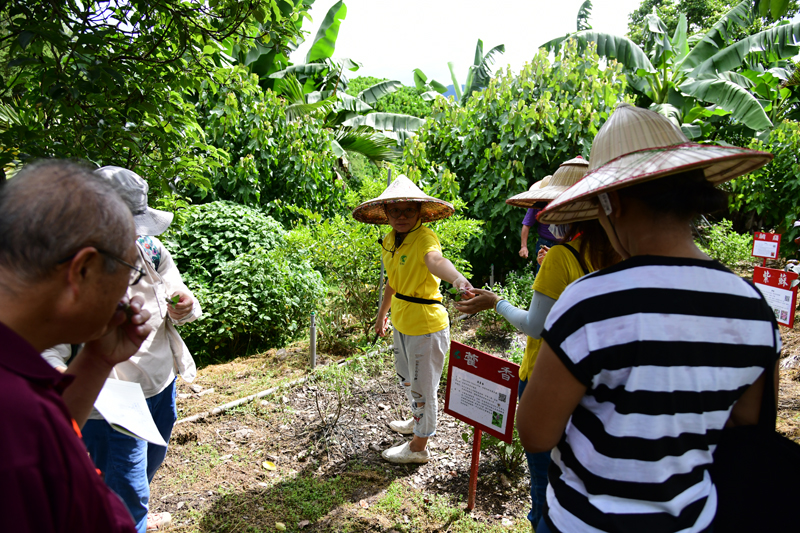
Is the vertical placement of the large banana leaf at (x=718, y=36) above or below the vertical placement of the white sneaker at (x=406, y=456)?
above

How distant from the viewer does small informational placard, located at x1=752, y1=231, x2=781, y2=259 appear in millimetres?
6074

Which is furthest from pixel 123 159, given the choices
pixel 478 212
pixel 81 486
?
pixel 478 212

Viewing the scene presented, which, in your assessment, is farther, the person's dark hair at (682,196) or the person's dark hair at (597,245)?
the person's dark hair at (597,245)

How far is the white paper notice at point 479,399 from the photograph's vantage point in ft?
8.14

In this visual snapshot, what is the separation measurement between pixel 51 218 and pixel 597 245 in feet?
5.54

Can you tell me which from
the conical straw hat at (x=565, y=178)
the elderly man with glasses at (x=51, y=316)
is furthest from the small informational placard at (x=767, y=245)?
the elderly man with glasses at (x=51, y=316)

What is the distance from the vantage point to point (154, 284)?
2037mm

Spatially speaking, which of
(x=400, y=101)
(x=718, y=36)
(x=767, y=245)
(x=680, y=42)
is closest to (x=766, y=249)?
(x=767, y=245)

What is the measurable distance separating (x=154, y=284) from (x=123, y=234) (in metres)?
1.19

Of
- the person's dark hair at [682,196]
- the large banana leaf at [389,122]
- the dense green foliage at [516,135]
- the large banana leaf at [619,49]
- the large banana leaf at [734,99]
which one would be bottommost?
the person's dark hair at [682,196]

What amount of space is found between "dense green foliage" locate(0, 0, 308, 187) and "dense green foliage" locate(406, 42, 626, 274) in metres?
3.95

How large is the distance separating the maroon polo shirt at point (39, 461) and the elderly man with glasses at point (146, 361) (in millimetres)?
1059

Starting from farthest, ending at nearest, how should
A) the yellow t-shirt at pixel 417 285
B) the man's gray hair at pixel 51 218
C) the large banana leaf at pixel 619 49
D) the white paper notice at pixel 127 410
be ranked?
→ 1. the large banana leaf at pixel 619 49
2. the yellow t-shirt at pixel 417 285
3. the white paper notice at pixel 127 410
4. the man's gray hair at pixel 51 218

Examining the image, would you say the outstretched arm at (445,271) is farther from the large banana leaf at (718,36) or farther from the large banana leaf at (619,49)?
the large banana leaf at (718,36)
